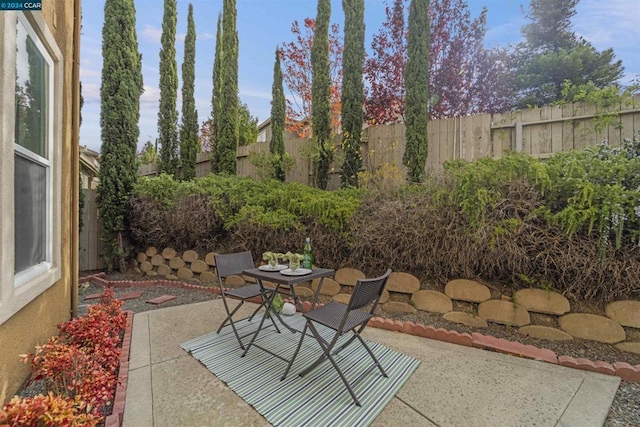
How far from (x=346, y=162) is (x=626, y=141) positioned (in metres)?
4.13

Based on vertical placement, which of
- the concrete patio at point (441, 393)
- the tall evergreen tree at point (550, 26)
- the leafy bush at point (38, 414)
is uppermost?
the tall evergreen tree at point (550, 26)

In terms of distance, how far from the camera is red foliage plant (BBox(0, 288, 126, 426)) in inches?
54.6

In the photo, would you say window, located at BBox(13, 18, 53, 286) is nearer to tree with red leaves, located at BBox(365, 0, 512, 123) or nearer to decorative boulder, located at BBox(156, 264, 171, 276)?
decorative boulder, located at BBox(156, 264, 171, 276)

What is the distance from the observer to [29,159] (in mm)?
2254

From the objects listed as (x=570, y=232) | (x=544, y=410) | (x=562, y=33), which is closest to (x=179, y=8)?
(x=570, y=232)

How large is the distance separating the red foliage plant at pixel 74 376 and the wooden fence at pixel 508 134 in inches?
155

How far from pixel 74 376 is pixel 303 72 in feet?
39.2

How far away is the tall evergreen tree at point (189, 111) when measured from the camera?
954 centimetres

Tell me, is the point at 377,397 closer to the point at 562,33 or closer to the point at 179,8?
the point at 179,8

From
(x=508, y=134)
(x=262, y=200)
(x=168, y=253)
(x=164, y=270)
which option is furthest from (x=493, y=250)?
(x=164, y=270)

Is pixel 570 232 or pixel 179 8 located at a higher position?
pixel 179 8

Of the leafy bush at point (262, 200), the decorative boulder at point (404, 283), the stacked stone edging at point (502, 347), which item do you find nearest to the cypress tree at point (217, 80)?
the leafy bush at point (262, 200)

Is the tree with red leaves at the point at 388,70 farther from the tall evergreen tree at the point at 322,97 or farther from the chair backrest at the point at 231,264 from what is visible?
the chair backrest at the point at 231,264

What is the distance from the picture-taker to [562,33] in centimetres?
1152
